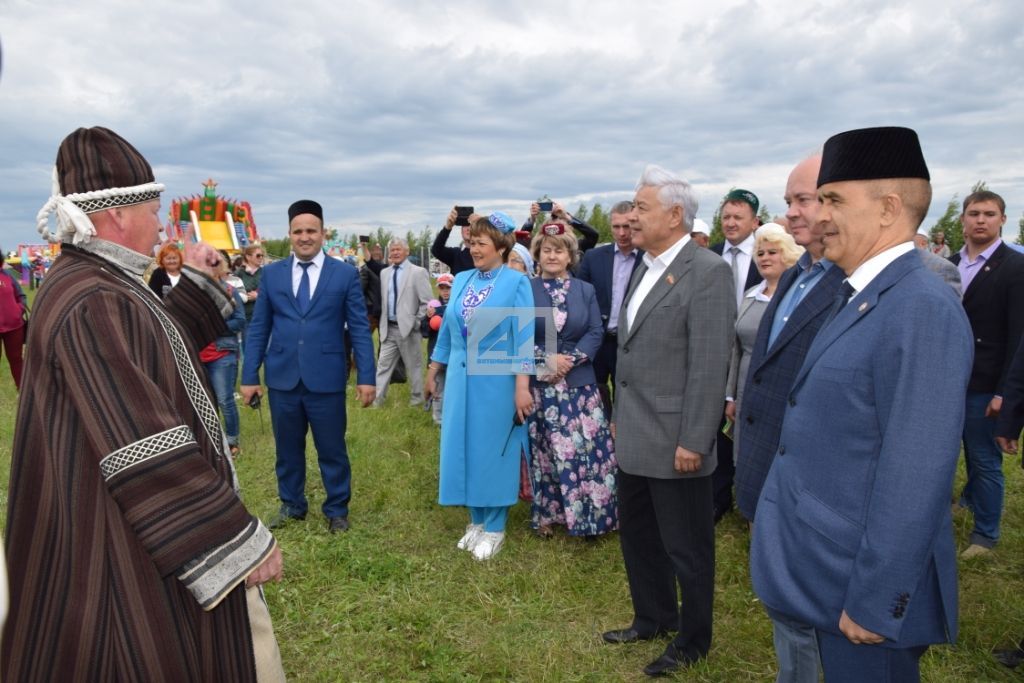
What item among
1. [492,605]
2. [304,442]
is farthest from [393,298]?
[492,605]

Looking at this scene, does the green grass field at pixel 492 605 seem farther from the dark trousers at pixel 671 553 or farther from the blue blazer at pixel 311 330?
the blue blazer at pixel 311 330

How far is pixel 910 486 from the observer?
161 cm

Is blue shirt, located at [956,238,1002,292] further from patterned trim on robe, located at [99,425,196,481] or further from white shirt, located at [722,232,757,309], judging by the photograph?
patterned trim on robe, located at [99,425,196,481]

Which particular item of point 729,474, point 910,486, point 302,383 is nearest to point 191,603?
point 910,486

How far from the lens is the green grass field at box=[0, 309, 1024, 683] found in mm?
3385

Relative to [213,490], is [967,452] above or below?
below

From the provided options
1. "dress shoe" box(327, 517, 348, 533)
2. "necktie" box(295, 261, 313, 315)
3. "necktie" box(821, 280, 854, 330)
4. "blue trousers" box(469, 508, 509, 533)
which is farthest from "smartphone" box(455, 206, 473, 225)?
"necktie" box(821, 280, 854, 330)

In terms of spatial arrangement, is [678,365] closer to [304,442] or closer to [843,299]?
[843,299]

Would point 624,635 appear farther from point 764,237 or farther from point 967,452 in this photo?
point 967,452

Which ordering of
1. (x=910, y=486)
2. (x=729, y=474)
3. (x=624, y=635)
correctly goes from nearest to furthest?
(x=910, y=486) < (x=624, y=635) < (x=729, y=474)

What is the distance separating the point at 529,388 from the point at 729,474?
5.34ft

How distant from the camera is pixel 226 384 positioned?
22.9 feet

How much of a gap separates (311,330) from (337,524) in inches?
56.0

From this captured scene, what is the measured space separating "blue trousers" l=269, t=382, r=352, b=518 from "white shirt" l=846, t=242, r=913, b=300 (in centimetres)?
382
